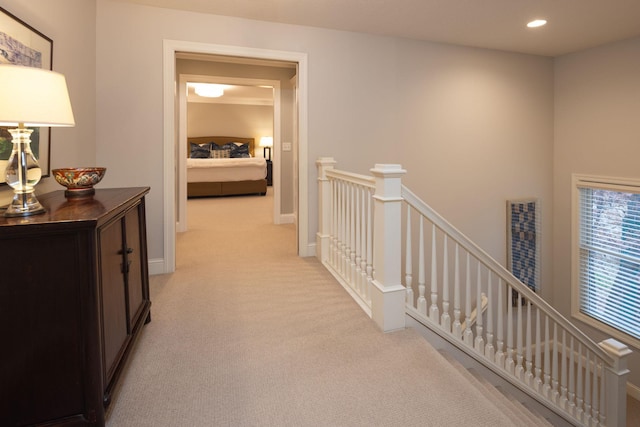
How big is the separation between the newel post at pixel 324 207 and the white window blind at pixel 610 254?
3126mm

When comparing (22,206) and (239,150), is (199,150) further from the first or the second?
(22,206)

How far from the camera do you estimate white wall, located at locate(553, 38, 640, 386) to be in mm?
3938

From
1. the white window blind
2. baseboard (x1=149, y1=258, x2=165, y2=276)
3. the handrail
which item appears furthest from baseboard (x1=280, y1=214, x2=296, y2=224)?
the white window blind

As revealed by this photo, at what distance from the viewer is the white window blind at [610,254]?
4004 mm

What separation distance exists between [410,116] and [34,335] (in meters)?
3.58

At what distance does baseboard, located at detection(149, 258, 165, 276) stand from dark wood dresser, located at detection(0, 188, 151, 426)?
1861mm

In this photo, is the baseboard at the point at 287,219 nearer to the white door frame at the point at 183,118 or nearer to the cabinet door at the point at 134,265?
the white door frame at the point at 183,118

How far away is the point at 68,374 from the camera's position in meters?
1.26

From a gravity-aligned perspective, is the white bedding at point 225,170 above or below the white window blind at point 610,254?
above

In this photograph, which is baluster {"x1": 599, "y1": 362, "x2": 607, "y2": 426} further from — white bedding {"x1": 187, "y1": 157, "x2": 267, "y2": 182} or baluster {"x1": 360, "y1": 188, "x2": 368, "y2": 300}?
white bedding {"x1": 187, "y1": 157, "x2": 267, "y2": 182}

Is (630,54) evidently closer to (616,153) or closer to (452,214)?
(616,153)

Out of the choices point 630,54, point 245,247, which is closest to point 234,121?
point 245,247

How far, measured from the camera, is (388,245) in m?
2.17

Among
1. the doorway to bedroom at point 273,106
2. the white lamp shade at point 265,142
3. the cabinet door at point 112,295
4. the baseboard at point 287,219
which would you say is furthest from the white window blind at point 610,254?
the white lamp shade at point 265,142
